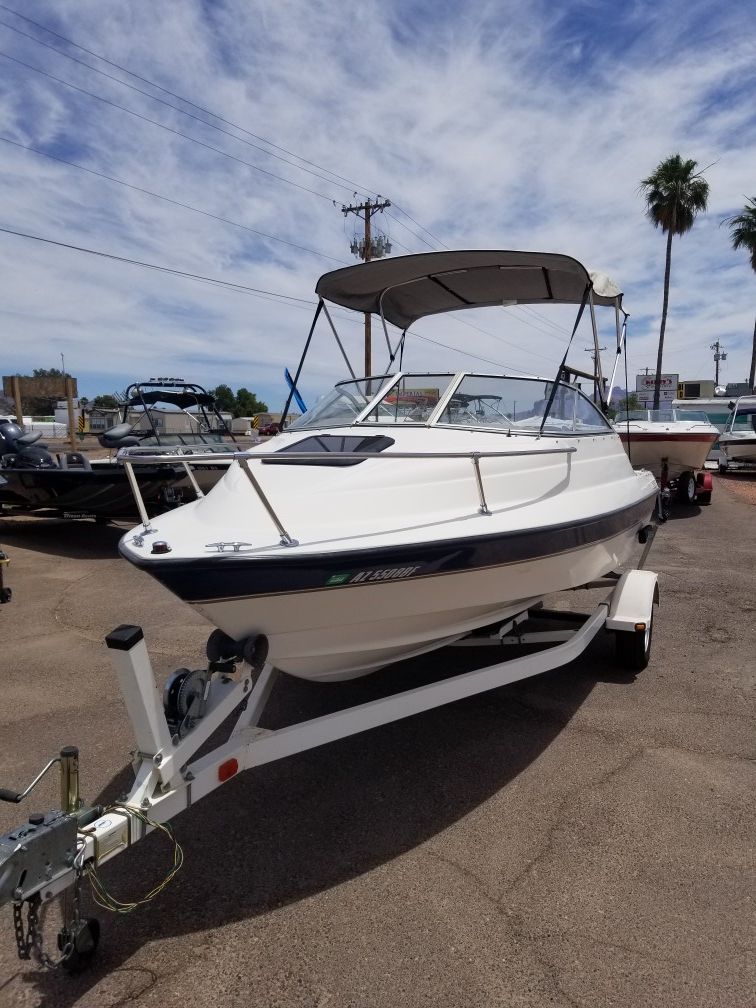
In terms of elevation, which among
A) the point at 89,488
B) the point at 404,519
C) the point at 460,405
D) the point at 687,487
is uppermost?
the point at 460,405

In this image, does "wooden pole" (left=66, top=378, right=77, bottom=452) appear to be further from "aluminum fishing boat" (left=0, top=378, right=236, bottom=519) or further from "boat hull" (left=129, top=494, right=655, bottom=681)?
"boat hull" (left=129, top=494, right=655, bottom=681)

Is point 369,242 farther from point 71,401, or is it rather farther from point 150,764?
point 150,764

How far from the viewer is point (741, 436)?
18.1 meters

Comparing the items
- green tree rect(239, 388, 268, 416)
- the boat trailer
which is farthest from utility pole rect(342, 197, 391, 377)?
green tree rect(239, 388, 268, 416)

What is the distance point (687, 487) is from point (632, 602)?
345 inches

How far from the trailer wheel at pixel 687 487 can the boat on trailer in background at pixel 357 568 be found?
8.15m

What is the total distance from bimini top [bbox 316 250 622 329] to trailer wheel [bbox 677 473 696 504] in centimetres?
742

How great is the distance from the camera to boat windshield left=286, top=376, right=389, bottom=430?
444 cm

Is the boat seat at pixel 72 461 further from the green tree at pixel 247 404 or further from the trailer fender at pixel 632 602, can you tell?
the green tree at pixel 247 404

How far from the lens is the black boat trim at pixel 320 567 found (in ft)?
8.13

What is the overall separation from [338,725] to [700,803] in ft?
5.36

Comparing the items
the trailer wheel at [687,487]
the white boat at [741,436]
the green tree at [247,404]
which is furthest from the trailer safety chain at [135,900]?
the green tree at [247,404]

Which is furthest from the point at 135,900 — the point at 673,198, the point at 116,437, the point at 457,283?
the point at 673,198

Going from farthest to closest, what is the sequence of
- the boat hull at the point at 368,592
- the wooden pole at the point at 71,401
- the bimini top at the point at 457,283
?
the wooden pole at the point at 71,401 < the bimini top at the point at 457,283 < the boat hull at the point at 368,592
